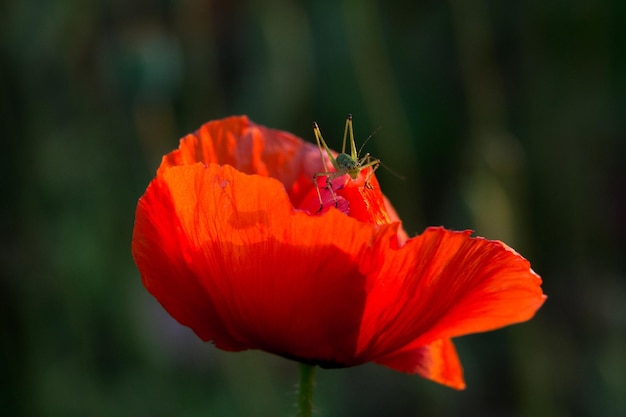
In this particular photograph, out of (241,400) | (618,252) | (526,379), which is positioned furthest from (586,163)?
(241,400)

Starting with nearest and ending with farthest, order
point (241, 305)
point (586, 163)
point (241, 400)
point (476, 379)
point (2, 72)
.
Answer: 1. point (241, 305)
2. point (241, 400)
3. point (2, 72)
4. point (476, 379)
5. point (586, 163)

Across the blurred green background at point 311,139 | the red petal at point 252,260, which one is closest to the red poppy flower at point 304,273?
the red petal at point 252,260

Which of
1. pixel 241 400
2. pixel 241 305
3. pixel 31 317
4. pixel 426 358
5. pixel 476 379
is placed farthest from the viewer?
pixel 476 379

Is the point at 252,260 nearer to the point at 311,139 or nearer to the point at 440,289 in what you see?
the point at 440,289

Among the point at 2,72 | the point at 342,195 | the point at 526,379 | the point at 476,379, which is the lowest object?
the point at 476,379

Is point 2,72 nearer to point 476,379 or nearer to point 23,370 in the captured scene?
point 23,370

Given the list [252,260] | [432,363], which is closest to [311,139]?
[432,363]

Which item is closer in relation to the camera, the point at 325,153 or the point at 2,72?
the point at 325,153
